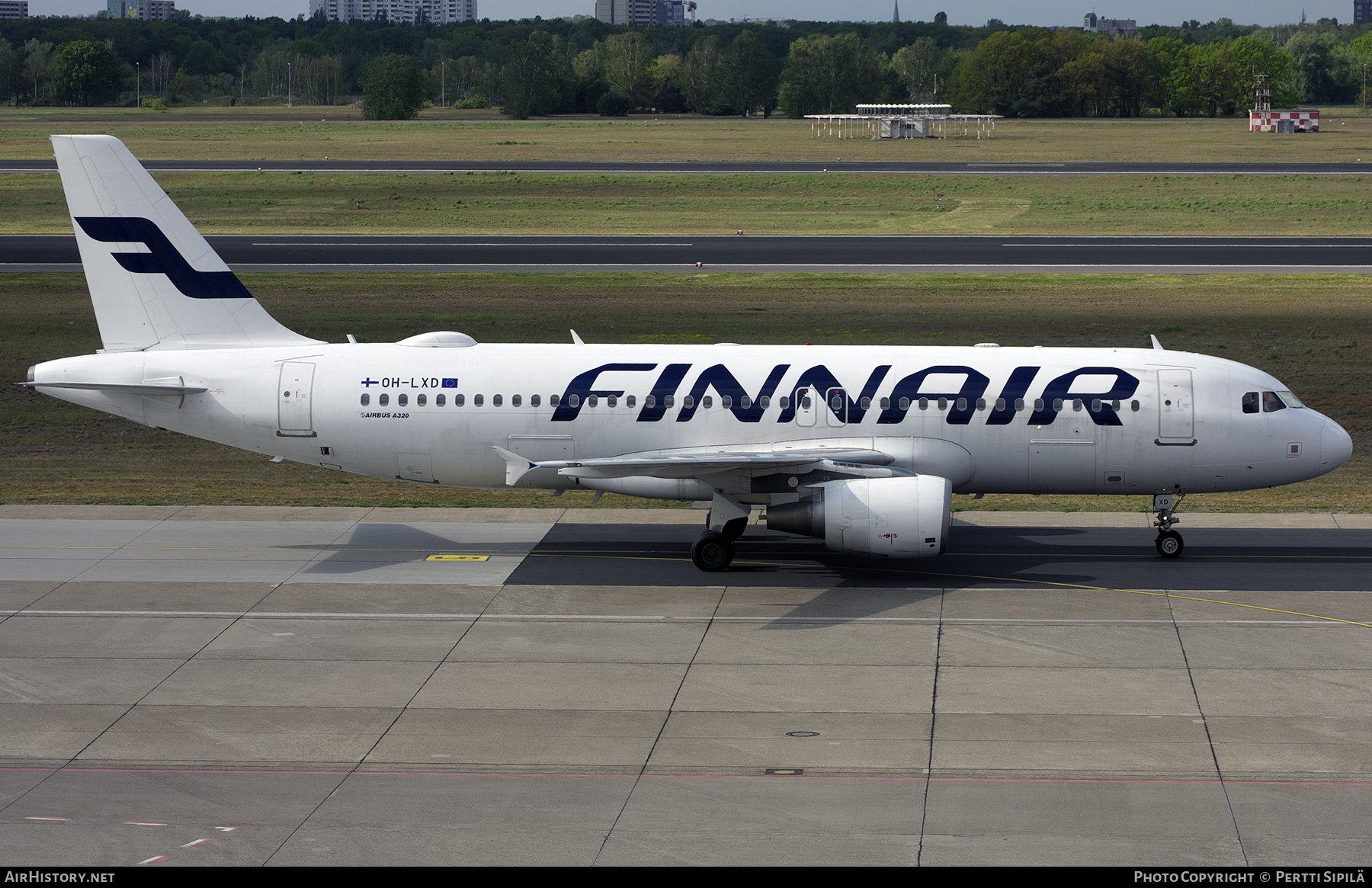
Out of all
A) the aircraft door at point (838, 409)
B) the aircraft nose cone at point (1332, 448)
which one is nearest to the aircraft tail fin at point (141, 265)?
the aircraft door at point (838, 409)

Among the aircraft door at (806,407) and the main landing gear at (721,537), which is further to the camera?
the aircraft door at (806,407)

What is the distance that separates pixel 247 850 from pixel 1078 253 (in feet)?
205

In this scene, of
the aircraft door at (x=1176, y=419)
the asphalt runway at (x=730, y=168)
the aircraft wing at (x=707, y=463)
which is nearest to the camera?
the aircraft wing at (x=707, y=463)

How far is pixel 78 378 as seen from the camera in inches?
1120

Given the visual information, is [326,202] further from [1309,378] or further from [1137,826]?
[1137,826]

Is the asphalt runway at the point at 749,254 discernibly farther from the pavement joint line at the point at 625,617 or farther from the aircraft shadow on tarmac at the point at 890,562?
the pavement joint line at the point at 625,617

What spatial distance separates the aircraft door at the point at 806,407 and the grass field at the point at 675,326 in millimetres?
7384

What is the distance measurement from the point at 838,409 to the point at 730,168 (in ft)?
285

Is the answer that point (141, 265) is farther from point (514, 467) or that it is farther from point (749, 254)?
point (749, 254)

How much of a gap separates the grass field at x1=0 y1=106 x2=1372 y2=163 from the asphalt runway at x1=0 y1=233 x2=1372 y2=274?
1745 inches

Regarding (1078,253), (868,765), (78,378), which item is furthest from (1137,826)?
(1078,253)

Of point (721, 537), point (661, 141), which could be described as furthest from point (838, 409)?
point (661, 141)

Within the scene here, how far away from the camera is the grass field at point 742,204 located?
81.9 metres

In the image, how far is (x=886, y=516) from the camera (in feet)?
84.9
